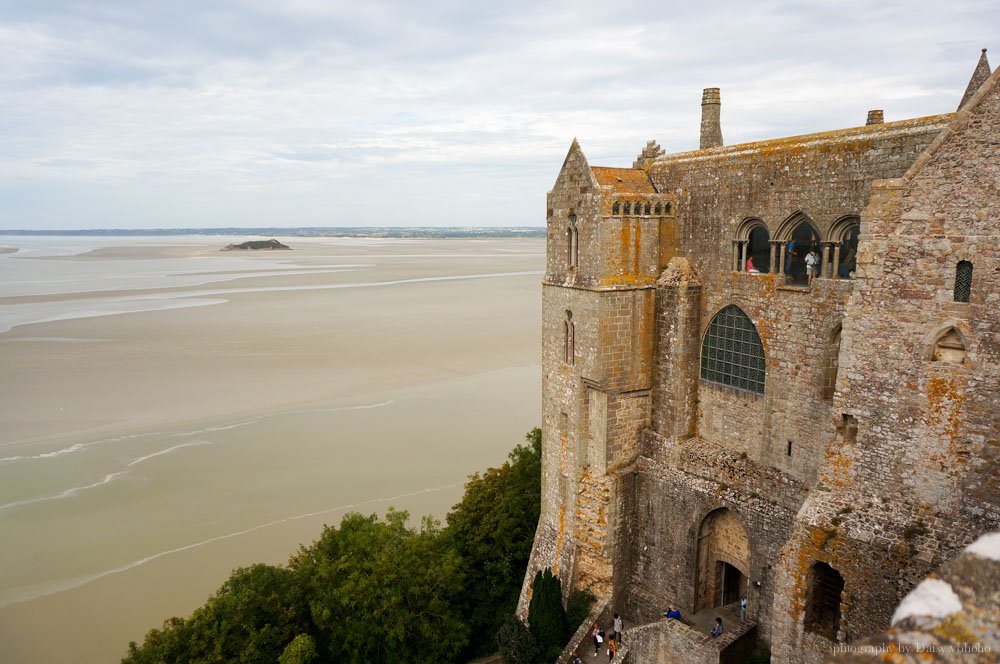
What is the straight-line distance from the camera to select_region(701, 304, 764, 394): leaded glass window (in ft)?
51.8

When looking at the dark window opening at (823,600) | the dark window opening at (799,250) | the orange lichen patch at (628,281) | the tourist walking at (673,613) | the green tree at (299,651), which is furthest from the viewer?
the orange lichen patch at (628,281)

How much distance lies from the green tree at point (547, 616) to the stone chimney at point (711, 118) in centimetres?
1329

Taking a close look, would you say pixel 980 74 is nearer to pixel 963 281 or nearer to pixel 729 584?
pixel 963 281

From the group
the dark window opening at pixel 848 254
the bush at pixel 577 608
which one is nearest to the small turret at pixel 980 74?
the dark window opening at pixel 848 254

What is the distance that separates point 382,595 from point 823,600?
36.4 ft

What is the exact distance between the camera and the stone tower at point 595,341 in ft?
55.6

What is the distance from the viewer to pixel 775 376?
49.7ft

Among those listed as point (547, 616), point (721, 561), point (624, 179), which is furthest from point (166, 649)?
point (624, 179)

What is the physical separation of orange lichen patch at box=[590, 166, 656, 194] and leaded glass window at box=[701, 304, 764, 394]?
12.8 ft

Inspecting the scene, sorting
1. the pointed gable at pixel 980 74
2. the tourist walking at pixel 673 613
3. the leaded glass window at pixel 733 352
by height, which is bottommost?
the tourist walking at pixel 673 613

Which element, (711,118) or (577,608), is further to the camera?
(711,118)

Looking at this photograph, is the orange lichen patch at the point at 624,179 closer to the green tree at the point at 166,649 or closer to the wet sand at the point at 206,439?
the green tree at the point at 166,649

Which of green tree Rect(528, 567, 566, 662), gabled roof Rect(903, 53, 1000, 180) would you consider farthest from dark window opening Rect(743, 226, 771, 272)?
green tree Rect(528, 567, 566, 662)

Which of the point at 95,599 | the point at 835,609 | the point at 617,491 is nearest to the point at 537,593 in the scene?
the point at 617,491
